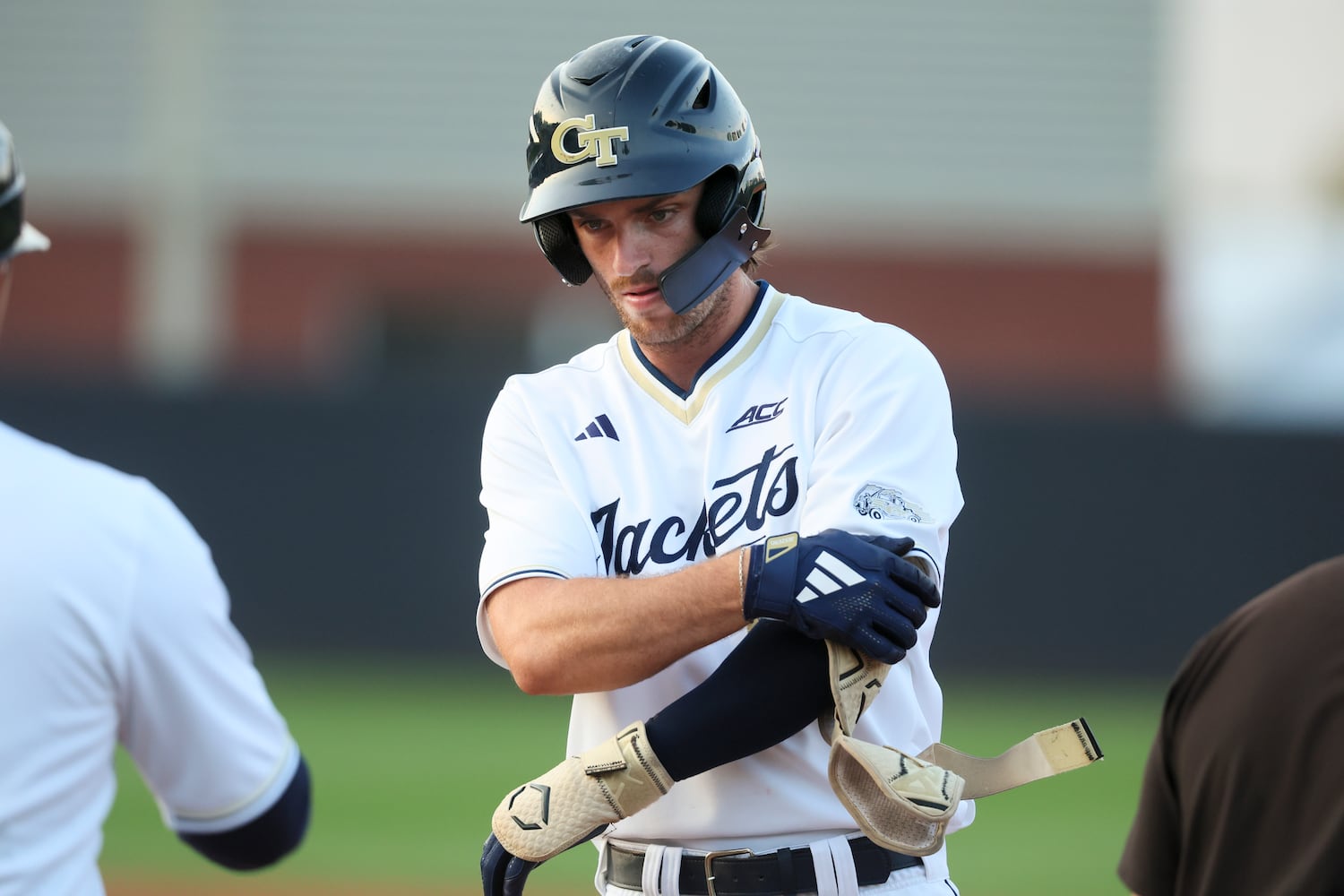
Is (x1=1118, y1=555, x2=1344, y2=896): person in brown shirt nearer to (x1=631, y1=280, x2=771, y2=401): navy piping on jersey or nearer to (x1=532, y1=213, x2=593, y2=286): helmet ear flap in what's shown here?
(x1=631, y1=280, x2=771, y2=401): navy piping on jersey

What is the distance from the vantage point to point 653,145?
3004mm

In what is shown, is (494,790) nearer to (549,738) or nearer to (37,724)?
(549,738)

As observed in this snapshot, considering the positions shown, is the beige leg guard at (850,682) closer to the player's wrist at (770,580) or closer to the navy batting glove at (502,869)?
the player's wrist at (770,580)

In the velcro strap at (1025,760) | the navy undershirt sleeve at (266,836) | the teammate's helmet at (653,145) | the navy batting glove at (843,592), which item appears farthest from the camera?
the teammate's helmet at (653,145)

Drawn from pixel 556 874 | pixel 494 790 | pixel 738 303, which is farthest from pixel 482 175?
pixel 738 303

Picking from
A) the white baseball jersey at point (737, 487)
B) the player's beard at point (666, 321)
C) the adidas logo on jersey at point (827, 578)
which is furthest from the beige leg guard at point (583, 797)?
the player's beard at point (666, 321)

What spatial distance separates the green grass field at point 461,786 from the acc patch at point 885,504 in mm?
5405

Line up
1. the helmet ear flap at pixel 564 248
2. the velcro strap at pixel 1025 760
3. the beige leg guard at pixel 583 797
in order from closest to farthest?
the beige leg guard at pixel 583 797 < the velcro strap at pixel 1025 760 < the helmet ear flap at pixel 564 248

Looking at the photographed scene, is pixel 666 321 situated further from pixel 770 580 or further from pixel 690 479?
pixel 770 580

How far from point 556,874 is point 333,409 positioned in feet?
17.1

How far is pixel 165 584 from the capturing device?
217 centimetres

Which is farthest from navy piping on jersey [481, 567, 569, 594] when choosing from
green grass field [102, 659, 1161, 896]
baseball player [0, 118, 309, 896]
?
green grass field [102, 659, 1161, 896]

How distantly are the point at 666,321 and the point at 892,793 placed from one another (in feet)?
3.29

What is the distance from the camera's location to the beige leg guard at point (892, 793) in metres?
2.55
